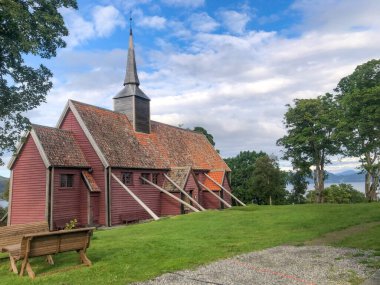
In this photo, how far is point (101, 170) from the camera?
25.9 metres

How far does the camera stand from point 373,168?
37.8 metres

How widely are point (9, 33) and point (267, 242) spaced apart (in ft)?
38.8

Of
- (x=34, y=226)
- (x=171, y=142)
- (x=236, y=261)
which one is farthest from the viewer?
(x=171, y=142)

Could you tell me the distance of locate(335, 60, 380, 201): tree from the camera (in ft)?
105

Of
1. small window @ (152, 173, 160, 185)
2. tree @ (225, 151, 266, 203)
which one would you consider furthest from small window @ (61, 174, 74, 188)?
tree @ (225, 151, 266, 203)

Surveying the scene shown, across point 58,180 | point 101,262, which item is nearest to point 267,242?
point 101,262

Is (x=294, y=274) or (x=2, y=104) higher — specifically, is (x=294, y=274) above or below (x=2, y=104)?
below

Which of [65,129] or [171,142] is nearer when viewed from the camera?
[65,129]

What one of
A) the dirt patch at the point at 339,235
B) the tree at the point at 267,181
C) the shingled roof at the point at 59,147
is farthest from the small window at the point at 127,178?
the tree at the point at 267,181

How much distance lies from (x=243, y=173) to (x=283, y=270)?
47181mm

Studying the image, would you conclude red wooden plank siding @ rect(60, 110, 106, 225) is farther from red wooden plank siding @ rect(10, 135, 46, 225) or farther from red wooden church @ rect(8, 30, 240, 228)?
red wooden plank siding @ rect(10, 135, 46, 225)

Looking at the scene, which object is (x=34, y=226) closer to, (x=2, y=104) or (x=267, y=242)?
(x=2, y=104)

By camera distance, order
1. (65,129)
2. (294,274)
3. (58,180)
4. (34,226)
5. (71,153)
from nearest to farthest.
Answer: (294,274) → (34,226) → (58,180) → (71,153) → (65,129)

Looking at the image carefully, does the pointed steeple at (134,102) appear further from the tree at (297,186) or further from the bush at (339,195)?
the bush at (339,195)
